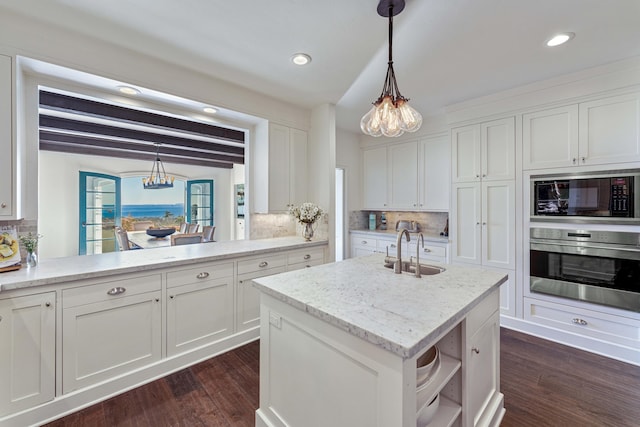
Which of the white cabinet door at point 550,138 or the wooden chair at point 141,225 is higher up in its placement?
the white cabinet door at point 550,138

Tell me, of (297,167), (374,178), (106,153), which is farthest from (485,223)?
(106,153)

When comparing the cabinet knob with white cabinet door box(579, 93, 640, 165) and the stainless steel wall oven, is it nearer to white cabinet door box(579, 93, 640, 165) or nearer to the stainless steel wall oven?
the stainless steel wall oven

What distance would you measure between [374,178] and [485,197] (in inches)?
78.4

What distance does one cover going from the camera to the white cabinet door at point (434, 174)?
156 inches

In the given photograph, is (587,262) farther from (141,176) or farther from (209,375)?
(141,176)

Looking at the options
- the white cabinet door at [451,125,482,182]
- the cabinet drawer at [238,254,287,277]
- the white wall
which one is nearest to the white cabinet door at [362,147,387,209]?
the white cabinet door at [451,125,482,182]

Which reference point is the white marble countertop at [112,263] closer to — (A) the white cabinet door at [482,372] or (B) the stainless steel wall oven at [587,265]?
(A) the white cabinet door at [482,372]

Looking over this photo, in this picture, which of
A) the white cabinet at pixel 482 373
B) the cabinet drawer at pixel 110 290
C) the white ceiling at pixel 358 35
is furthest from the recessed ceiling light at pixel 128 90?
the white cabinet at pixel 482 373

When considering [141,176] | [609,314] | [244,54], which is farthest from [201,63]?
[141,176]

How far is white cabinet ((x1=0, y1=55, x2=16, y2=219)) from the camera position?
1.75 m

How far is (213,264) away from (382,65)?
247 centimetres

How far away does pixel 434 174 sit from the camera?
13.4ft

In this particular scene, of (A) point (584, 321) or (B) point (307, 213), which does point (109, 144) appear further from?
(A) point (584, 321)

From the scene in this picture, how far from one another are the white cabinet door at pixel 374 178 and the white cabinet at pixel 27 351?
4.24 metres
